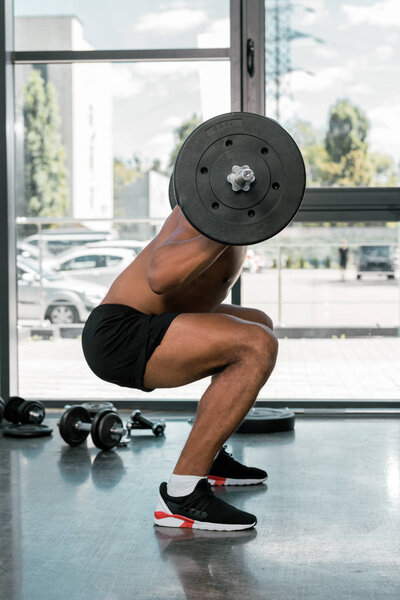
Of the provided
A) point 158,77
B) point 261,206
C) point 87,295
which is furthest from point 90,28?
point 261,206

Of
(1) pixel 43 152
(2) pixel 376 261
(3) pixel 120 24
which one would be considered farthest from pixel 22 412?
(3) pixel 120 24

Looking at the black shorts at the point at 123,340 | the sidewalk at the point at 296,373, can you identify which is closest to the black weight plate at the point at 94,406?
the sidewalk at the point at 296,373

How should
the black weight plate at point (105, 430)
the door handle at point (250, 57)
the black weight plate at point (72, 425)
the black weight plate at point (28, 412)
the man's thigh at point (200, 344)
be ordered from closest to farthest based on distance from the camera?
the man's thigh at point (200, 344) → the black weight plate at point (105, 430) → the black weight plate at point (72, 425) → the black weight plate at point (28, 412) → the door handle at point (250, 57)

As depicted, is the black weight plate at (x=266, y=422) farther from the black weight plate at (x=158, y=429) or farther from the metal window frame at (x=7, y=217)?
the metal window frame at (x=7, y=217)

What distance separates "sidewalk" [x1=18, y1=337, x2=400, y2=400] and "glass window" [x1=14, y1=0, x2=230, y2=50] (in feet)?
4.64

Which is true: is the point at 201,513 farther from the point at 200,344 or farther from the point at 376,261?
the point at 376,261

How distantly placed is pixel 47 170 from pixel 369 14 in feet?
5.44

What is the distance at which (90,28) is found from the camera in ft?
12.7

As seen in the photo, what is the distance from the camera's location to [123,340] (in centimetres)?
215

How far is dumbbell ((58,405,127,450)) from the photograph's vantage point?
298cm

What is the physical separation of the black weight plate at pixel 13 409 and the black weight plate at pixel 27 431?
7 centimetres

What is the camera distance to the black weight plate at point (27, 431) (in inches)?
130

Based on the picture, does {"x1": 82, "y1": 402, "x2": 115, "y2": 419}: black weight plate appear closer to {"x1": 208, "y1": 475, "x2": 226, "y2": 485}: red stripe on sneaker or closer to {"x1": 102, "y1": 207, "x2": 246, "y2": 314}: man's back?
{"x1": 208, "y1": 475, "x2": 226, "y2": 485}: red stripe on sneaker

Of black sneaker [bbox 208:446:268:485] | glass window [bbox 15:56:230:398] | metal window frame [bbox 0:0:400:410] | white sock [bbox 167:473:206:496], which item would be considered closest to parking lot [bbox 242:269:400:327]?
metal window frame [bbox 0:0:400:410]
